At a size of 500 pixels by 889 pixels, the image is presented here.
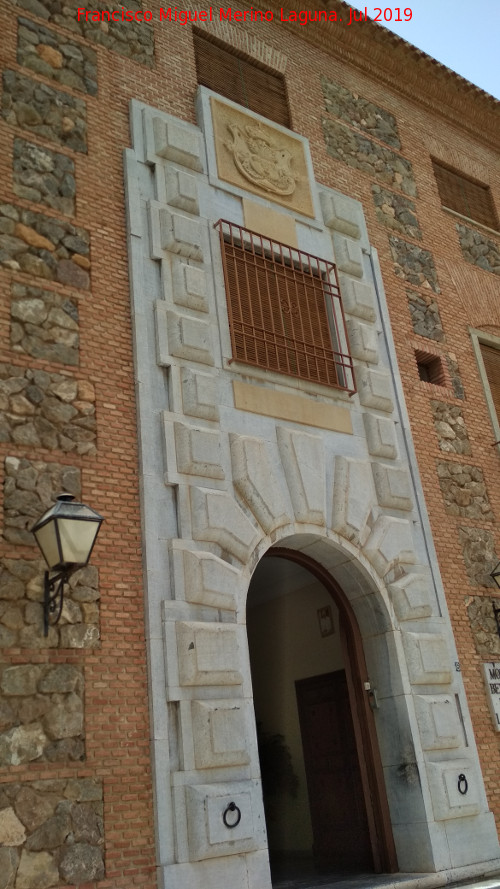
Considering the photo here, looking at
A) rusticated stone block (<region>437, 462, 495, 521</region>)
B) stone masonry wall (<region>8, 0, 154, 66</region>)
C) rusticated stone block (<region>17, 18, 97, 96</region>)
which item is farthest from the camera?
rusticated stone block (<region>437, 462, 495, 521</region>)

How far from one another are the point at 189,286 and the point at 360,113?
4992 millimetres

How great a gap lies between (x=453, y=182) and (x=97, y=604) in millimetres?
8931

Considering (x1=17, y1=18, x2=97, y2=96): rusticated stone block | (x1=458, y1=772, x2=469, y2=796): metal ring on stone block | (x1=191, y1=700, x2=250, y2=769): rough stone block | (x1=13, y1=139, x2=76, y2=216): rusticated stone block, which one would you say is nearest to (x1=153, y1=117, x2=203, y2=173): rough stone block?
(x1=17, y1=18, x2=97, y2=96): rusticated stone block

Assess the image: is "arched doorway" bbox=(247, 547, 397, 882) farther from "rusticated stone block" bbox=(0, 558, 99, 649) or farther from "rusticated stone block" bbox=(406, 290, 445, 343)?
"rusticated stone block" bbox=(406, 290, 445, 343)

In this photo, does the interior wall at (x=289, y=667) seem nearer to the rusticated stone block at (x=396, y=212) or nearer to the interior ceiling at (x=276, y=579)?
the interior ceiling at (x=276, y=579)

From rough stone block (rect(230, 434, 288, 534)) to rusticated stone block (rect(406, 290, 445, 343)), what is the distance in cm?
346

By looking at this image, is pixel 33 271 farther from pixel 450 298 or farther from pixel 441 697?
pixel 450 298

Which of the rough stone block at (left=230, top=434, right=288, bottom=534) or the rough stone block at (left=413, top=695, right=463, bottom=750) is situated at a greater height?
the rough stone block at (left=230, top=434, right=288, bottom=534)

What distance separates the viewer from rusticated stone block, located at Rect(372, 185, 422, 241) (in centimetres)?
1005

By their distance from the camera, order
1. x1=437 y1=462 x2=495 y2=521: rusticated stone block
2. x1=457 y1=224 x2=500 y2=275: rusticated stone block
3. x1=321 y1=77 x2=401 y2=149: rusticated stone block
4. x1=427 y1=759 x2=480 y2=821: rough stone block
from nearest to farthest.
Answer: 1. x1=427 y1=759 x2=480 y2=821: rough stone block
2. x1=437 y1=462 x2=495 y2=521: rusticated stone block
3. x1=321 y1=77 x2=401 y2=149: rusticated stone block
4. x1=457 y1=224 x2=500 y2=275: rusticated stone block

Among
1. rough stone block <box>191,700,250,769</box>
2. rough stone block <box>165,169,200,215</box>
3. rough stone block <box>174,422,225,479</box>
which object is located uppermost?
rough stone block <box>165,169,200,215</box>

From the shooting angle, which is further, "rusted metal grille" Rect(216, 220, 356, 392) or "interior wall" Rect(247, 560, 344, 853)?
"interior wall" Rect(247, 560, 344, 853)

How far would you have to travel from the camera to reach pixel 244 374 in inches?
287

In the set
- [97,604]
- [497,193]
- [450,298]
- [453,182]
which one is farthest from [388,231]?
[97,604]
